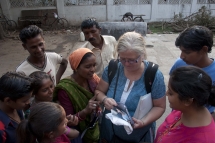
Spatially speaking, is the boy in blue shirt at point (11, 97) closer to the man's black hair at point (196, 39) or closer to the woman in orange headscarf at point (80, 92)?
the woman in orange headscarf at point (80, 92)

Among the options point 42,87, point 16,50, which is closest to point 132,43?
point 42,87

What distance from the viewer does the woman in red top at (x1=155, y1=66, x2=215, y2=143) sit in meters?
1.19

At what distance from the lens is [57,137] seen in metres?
1.45

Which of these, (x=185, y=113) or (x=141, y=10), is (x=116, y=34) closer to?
(x=141, y=10)

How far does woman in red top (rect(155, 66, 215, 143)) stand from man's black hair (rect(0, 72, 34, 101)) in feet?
3.65

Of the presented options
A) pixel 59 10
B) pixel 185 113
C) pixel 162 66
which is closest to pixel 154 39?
pixel 162 66

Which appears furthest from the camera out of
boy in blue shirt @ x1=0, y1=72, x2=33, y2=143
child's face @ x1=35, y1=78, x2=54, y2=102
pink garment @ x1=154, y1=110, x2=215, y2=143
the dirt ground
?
the dirt ground

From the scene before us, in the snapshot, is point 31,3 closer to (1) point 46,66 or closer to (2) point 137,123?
(1) point 46,66

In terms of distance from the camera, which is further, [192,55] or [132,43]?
[192,55]

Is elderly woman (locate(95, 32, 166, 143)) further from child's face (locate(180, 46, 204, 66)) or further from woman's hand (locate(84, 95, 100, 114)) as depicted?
child's face (locate(180, 46, 204, 66))

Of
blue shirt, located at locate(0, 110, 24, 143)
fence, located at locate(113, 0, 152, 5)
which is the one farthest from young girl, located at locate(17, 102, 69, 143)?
fence, located at locate(113, 0, 152, 5)

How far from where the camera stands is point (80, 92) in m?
1.91

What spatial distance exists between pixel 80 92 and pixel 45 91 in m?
0.34

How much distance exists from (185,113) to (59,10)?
526 inches
